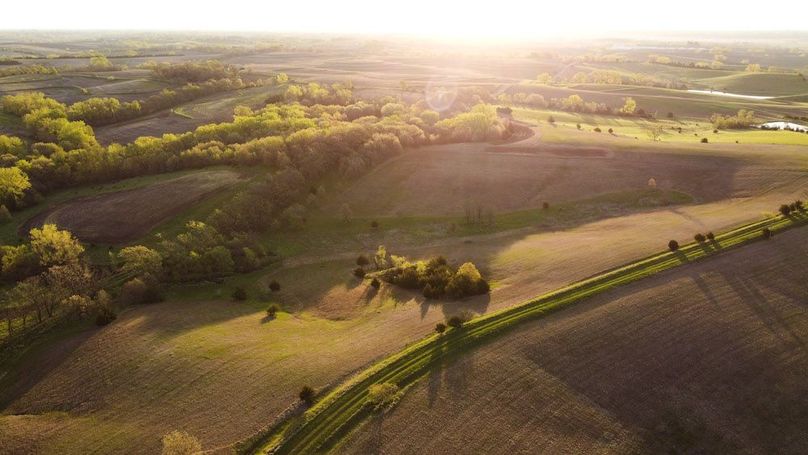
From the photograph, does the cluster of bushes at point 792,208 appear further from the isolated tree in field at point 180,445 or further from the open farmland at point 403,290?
the isolated tree in field at point 180,445

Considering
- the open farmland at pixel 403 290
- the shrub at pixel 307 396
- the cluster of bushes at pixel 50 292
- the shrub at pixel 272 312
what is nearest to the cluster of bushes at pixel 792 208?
the open farmland at pixel 403 290

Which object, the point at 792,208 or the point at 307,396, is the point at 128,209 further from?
the point at 792,208

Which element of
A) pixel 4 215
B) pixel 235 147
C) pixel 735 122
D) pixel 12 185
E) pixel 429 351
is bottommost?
pixel 429 351

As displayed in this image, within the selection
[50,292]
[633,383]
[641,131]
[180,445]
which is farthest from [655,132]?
[50,292]

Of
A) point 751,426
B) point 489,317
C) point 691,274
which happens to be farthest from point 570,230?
point 751,426

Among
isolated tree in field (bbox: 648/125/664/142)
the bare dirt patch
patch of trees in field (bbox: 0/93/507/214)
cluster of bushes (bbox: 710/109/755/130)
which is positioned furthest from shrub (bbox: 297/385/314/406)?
cluster of bushes (bbox: 710/109/755/130)

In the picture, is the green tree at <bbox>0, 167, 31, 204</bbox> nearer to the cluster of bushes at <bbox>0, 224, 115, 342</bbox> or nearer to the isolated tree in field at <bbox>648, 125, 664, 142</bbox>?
the cluster of bushes at <bbox>0, 224, 115, 342</bbox>
